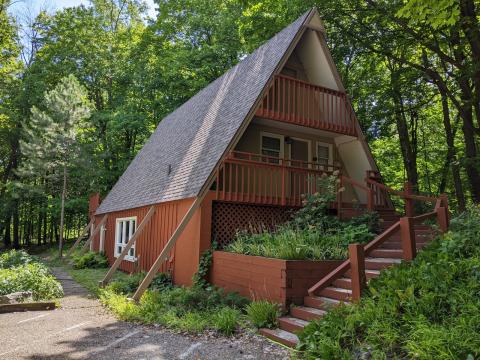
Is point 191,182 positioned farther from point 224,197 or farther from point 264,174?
point 264,174

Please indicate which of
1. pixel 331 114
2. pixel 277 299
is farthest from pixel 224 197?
pixel 331 114

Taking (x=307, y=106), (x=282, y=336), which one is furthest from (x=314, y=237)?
(x=307, y=106)

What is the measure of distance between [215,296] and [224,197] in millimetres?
2812

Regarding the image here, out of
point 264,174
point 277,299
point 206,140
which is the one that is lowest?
point 277,299

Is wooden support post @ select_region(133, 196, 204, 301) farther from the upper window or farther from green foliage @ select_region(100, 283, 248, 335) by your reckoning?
the upper window

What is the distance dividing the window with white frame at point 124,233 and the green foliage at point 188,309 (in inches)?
216

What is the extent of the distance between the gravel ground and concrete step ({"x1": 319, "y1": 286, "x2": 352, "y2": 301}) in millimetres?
1430

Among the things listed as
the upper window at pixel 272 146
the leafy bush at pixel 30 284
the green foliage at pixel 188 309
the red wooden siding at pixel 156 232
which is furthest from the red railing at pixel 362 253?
the leafy bush at pixel 30 284

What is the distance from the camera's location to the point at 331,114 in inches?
468

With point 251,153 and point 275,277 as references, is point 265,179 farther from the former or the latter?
point 275,277

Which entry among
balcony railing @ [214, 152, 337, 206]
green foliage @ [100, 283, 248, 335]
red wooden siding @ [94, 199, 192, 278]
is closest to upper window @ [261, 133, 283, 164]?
balcony railing @ [214, 152, 337, 206]

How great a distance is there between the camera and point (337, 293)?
6.37 metres

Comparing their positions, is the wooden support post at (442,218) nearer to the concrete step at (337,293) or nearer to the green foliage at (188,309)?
the concrete step at (337,293)

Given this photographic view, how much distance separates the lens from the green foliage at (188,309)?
6.34 m
